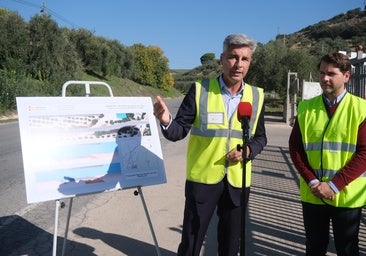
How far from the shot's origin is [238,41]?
2826 mm

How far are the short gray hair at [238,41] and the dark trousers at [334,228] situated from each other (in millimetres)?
1323

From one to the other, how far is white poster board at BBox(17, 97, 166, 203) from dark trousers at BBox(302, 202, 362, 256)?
140 cm

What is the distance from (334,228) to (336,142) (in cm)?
66

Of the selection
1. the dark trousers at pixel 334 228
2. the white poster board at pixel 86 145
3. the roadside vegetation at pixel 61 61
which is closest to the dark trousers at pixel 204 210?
the dark trousers at pixel 334 228

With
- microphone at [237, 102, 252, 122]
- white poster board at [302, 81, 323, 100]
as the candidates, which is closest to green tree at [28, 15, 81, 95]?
white poster board at [302, 81, 323, 100]

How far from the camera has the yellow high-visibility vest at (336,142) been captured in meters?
2.90

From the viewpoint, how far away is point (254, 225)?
5277 mm

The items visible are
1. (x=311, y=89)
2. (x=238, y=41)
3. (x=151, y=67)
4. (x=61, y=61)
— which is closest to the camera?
(x=238, y=41)

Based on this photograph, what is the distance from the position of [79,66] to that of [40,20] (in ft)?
18.5

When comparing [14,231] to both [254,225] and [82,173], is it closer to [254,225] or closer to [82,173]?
[82,173]

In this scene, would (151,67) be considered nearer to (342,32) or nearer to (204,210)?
(342,32)

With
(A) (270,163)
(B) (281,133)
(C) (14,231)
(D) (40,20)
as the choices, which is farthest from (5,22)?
(C) (14,231)

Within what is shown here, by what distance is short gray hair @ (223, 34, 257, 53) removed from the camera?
2832mm

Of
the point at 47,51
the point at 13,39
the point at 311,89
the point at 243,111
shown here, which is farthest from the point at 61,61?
the point at 243,111
